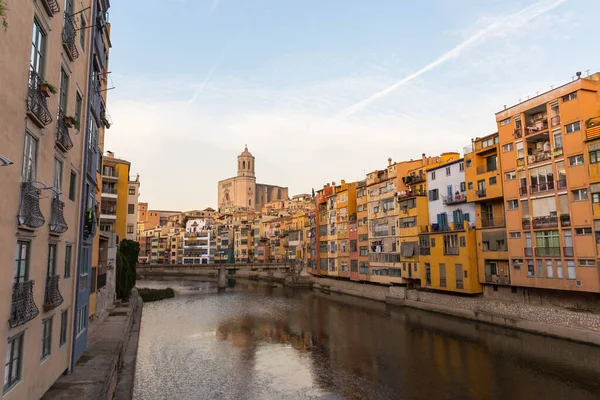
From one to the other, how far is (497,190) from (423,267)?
14374mm

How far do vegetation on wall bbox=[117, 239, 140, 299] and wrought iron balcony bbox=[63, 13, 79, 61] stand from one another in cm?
3906

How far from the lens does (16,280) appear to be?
11.5 m

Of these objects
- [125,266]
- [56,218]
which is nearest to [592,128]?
[56,218]

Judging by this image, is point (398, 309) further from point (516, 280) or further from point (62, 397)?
point (62, 397)

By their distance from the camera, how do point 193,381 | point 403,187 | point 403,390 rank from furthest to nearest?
point 403,187 < point 193,381 < point 403,390

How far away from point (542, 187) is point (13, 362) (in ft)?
129

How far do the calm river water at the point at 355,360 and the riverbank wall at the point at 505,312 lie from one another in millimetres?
1088

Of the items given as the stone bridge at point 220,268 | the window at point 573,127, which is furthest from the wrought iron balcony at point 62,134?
the stone bridge at point 220,268

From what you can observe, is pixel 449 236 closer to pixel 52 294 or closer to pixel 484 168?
pixel 484 168

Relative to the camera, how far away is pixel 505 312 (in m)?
39.0

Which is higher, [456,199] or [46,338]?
[456,199]

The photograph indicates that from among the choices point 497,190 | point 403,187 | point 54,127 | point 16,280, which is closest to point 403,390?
point 16,280

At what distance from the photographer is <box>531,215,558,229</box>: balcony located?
35.5 m

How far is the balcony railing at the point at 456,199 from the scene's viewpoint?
156 ft
